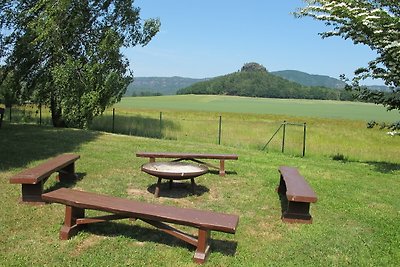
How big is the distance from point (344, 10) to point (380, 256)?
819cm

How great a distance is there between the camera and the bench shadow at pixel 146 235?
5.48 meters

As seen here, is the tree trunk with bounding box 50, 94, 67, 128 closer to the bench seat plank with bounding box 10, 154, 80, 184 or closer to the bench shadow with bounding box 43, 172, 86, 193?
the bench shadow with bounding box 43, 172, 86, 193

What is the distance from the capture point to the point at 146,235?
5.79 m

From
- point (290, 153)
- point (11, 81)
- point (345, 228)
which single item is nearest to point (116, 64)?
point (11, 81)

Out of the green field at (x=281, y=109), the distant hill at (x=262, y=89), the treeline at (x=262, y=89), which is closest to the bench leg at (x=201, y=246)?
the green field at (x=281, y=109)

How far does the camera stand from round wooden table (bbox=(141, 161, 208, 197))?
7.33 meters

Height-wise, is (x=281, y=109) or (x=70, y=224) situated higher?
(x=281, y=109)

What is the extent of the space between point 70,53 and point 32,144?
288 inches

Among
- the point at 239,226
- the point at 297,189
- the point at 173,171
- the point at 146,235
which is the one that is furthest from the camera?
the point at 173,171

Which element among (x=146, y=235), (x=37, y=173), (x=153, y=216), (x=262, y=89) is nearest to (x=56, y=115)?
(x=37, y=173)

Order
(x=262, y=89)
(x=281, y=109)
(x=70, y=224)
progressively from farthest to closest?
(x=262, y=89), (x=281, y=109), (x=70, y=224)

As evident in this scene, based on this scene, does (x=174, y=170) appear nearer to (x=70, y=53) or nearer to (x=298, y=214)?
(x=298, y=214)

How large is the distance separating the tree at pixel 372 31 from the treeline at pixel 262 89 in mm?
83210

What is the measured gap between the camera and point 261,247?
560 cm
